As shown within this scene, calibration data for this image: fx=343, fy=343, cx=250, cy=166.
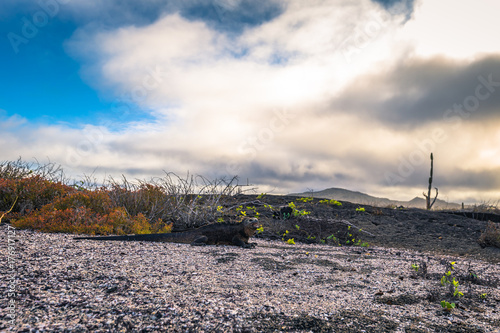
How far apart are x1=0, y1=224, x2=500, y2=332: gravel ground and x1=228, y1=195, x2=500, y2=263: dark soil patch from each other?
11.7 ft

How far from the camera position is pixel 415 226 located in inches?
462

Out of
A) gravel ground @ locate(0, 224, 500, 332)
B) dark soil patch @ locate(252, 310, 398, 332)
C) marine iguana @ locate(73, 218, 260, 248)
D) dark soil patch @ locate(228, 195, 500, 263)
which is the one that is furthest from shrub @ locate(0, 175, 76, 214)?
dark soil patch @ locate(252, 310, 398, 332)

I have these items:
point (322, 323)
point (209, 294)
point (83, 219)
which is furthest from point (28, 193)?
point (322, 323)

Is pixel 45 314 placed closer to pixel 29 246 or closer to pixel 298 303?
pixel 298 303

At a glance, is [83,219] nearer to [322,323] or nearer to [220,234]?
[220,234]

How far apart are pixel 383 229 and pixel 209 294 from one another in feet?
30.3

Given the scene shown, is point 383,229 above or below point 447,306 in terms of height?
above

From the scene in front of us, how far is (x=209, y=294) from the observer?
3.30 m

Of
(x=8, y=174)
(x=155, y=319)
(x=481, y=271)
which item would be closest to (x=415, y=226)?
(x=481, y=271)

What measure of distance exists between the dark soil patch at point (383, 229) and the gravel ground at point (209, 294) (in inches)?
141

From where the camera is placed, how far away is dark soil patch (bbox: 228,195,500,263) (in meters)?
9.02

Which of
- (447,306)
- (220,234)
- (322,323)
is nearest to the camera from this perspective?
(322,323)

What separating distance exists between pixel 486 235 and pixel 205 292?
919 cm

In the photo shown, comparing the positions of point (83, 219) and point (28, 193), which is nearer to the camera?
point (83, 219)
